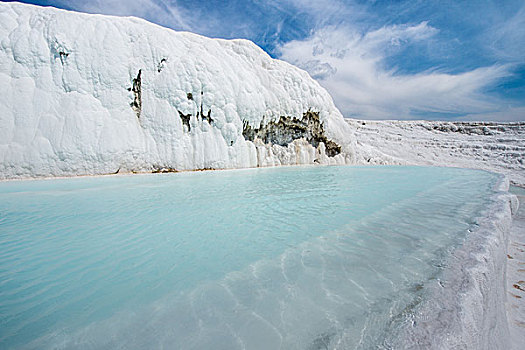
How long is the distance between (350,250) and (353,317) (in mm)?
1122

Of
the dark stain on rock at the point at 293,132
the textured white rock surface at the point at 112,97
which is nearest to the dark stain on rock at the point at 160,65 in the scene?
the textured white rock surface at the point at 112,97

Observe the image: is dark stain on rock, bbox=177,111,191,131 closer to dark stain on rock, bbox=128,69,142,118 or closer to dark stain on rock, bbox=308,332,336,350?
dark stain on rock, bbox=128,69,142,118

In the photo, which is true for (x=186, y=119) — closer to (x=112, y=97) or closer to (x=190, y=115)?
(x=190, y=115)

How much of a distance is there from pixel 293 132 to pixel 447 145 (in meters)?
21.7

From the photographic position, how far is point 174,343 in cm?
146

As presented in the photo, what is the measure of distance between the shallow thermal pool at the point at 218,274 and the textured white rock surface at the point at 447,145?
66.5 feet

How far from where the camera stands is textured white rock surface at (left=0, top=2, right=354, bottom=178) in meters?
9.41

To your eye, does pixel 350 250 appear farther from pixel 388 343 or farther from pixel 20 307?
pixel 20 307

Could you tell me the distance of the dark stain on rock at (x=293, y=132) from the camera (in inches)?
644

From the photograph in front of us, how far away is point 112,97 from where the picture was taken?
435 inches

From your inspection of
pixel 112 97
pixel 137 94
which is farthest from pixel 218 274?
pixel 137 94

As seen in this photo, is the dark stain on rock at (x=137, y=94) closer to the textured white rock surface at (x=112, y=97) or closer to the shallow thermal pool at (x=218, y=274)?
the textured white rock surface at (x=112, y=97)

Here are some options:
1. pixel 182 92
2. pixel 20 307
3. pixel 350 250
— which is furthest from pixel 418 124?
pixel 20 307

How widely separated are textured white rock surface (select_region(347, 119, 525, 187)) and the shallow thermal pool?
20.3m
